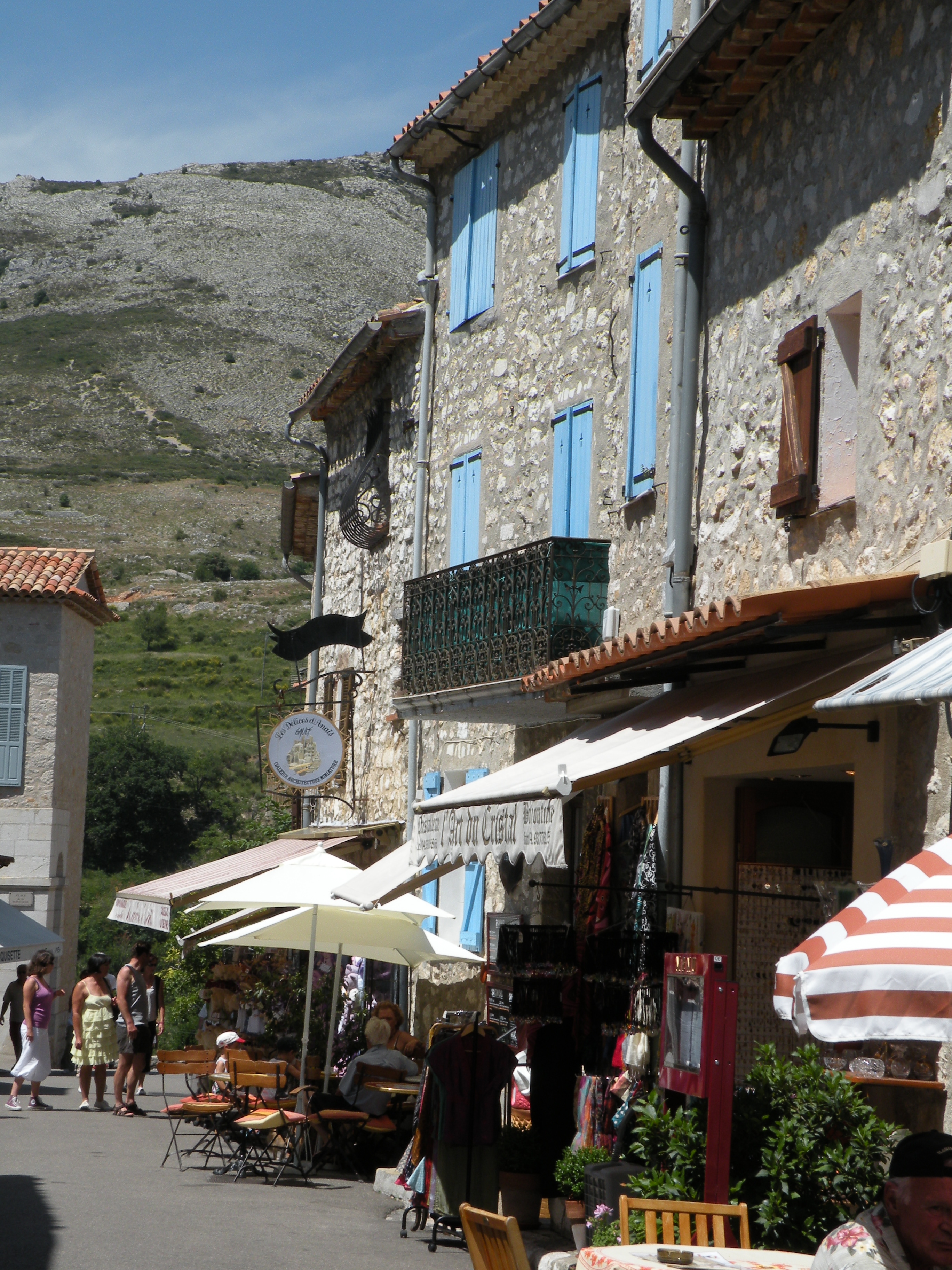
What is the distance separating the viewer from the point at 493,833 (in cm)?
837

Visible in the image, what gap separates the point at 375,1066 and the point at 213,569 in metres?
64.7

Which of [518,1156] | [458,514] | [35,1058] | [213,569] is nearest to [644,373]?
[458,514]

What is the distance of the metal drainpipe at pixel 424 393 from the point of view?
56.1 feet

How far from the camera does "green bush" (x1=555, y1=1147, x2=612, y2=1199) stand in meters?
9.17

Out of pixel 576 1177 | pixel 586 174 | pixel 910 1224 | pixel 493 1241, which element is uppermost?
pixel 586 174

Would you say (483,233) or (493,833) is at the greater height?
(483,233)

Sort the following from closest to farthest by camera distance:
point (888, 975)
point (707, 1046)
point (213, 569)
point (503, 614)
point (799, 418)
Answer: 1. point (888, 975)
2. point (707, 1046)
3. point (799, 418)
4. point (503, 614)
5. point (213, 569)

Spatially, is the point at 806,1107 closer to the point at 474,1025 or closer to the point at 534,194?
the point at 474,1025

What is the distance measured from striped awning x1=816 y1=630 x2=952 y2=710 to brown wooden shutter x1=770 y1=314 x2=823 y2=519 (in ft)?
7.59

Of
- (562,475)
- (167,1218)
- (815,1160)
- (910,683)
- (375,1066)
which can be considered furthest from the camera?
(562,475)

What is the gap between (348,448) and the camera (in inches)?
840

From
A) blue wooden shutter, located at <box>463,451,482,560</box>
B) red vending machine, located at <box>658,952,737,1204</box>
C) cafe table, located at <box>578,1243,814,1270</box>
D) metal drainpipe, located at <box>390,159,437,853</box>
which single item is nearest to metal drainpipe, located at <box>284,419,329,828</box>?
metal drainpipe, located at <box>390,159,437,853</box>

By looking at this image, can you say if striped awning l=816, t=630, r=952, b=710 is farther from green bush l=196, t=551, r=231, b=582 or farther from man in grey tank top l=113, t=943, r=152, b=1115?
green bush l=196, t=551, r=231, b=582

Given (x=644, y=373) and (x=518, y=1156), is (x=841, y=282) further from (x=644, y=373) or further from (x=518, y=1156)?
(x=518, y=1156)
